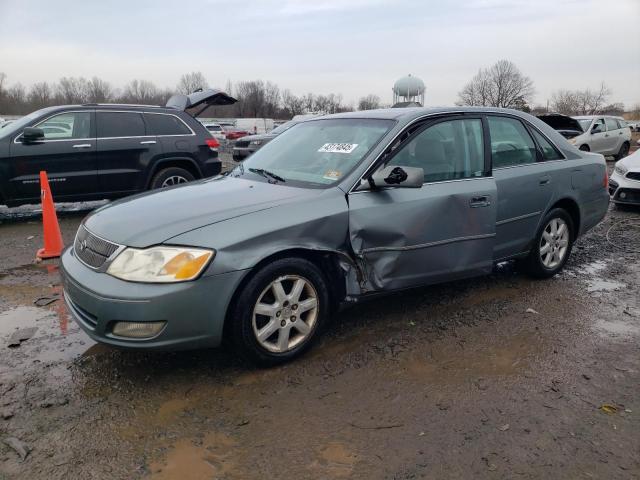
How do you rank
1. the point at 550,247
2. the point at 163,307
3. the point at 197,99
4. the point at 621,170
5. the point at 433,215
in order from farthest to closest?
the point at 197,99 → the point at 621,170 → the point at 550,247 → the point at 433,215 → the point at 163,307

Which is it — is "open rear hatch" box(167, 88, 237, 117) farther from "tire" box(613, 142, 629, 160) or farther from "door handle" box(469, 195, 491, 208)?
"tire" box(613, 142, 629, 160)

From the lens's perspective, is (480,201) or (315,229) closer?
(315,229)

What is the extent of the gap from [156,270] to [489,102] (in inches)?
2686

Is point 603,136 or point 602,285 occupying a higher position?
point 603,136

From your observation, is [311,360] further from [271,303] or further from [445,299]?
[445,299]

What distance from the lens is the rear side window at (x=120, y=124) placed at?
25.1 feet

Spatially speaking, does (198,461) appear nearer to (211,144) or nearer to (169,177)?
(169,177)

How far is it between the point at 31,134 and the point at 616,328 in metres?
7.50

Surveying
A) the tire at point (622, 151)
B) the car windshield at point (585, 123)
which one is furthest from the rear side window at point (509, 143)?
the tire at point (622, 151)

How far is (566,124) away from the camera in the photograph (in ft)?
51.9

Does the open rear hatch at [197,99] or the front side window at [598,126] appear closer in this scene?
the open rear hatch at [197,99]

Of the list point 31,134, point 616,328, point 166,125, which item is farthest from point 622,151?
point 31,134

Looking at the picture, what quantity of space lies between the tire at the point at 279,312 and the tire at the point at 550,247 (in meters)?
2.45

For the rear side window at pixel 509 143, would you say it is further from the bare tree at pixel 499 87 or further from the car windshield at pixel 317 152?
the bare tree at pixel 499 87
